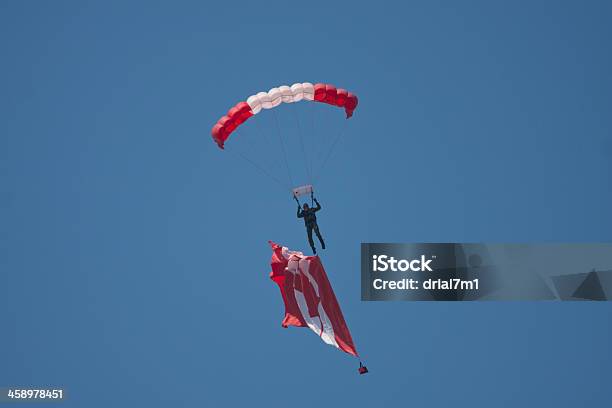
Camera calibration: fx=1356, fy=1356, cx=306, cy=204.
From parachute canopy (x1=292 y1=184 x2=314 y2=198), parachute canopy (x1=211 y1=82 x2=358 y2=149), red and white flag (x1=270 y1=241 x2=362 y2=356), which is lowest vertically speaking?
red and white flag (x1=270 y1=241 x2=362 y2=356)

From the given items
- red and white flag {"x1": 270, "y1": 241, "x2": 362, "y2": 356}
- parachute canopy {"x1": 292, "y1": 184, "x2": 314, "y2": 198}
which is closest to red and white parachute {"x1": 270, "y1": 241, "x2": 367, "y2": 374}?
red and white flag {"x1": 270, "y1": 241, "x2": 362, "y2": 356}

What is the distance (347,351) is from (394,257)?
17.4ft

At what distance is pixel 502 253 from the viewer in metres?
47.3

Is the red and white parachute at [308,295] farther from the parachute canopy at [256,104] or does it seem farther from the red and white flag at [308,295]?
the parachute canopy at [256,104]

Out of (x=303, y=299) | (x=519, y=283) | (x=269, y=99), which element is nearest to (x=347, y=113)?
(x=269, y=99)

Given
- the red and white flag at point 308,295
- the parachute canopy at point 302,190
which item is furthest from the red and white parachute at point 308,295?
the parachute canopy at point 302,190

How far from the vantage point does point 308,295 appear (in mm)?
42531

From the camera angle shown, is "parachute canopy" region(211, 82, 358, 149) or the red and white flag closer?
"parachute canopy" region(211, 82, 358, 149)

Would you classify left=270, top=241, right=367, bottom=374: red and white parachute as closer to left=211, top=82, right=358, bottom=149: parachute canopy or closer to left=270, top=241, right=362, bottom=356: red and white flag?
left=270, top=241, right=362, bottom=356: red and white flag

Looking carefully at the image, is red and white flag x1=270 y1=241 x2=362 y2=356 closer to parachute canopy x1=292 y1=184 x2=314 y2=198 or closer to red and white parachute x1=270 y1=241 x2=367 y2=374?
red and white parachute x1=270 y1=241 x2=367 y2=374

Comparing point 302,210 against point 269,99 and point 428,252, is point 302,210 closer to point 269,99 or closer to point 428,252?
point 269,99

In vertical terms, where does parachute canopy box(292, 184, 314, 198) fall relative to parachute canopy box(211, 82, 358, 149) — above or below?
below

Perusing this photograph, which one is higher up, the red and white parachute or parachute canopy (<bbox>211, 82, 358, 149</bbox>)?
parachute canopy (<bbox>211, 82, 358, 149</bbox>)

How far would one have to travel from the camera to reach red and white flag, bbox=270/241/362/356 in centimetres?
4197
